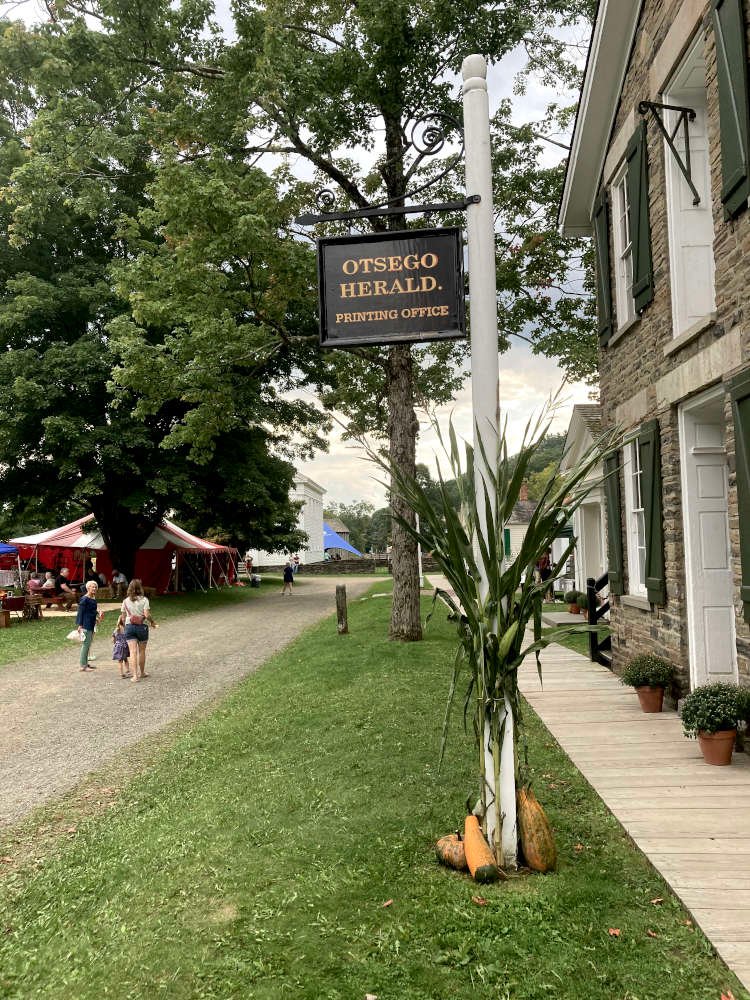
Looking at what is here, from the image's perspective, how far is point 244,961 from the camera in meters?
3.55

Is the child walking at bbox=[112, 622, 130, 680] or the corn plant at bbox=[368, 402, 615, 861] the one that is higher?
the corn plant at bbox=[368, 402, 615, 861]

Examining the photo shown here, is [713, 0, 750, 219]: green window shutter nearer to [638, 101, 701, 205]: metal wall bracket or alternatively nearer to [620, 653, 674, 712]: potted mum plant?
[638, 101, 701, 205]: metal wall bracket

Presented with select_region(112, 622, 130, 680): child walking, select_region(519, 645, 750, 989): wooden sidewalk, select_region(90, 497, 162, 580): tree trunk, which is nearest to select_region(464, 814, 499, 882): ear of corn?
select_region(519, 645, 750, 989): wooden sidewalk

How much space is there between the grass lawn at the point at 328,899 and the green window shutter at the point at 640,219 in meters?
5.00

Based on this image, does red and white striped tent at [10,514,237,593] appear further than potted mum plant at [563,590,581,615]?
Yes

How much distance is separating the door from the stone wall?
0.57ft

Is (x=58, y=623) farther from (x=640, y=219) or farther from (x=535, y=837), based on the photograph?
(x=535, y=837)

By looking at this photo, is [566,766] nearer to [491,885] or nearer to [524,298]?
[491,885]

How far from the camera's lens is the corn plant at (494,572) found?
4094 mm

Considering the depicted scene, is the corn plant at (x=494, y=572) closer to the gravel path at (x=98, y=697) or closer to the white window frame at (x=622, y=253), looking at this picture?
the gravel path at (x=98, y=697)

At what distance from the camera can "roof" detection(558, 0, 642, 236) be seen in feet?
30.2

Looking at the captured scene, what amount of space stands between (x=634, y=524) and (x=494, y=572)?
636cm

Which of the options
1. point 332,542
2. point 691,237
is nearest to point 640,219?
point 691,237

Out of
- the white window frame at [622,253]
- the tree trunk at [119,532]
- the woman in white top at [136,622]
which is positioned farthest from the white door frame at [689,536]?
the tree trunk at [119,532]
